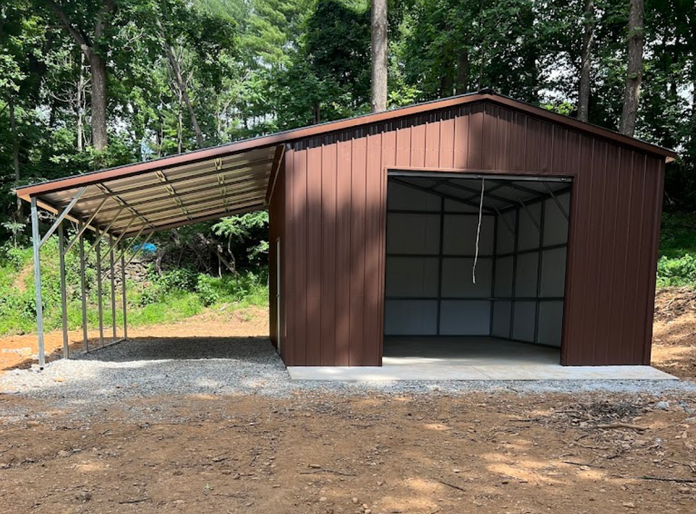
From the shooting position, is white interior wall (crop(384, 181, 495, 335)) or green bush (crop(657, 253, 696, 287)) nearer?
white interior wall (crop(384, 181, 495, 335))

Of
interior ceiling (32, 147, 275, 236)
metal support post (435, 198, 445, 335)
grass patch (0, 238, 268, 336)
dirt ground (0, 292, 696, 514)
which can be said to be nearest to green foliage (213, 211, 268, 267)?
grass patch (0, 238, 268, 336)

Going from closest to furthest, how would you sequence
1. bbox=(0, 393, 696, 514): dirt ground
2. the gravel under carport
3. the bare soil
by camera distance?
bbox=(0, 393, 696, 514): dirt ground → the gravel under carport → the bare soil

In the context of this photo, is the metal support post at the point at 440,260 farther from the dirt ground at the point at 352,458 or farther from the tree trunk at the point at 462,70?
the tree trunk at the point at 462,70

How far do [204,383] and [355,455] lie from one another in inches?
109

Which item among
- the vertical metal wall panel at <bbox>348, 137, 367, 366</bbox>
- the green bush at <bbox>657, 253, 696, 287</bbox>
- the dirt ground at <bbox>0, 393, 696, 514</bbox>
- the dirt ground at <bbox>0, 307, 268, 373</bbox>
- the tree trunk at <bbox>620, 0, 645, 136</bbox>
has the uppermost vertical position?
the tree trunk at <bbox>620, 0, 645, 136</bbox>

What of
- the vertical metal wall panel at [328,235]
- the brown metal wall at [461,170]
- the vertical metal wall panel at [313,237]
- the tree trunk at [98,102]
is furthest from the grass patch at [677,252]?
the tree trunk at [98,102]

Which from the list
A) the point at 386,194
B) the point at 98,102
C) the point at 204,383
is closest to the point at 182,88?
the point at 98,102

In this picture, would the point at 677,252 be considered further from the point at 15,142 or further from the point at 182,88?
the point at 15,142

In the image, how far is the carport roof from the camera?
540cm

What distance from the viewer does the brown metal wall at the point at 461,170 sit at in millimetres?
5980

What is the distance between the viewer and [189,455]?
3213 millimetres

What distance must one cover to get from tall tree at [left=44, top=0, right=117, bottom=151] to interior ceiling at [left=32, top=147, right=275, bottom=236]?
7.53 meters

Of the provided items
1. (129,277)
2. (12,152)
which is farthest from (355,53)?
→ (12,152)

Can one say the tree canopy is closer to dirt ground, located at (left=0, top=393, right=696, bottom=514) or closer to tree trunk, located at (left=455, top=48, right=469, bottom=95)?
tree trunk, located at (left=455, top=48, right=469, bottom=95)
